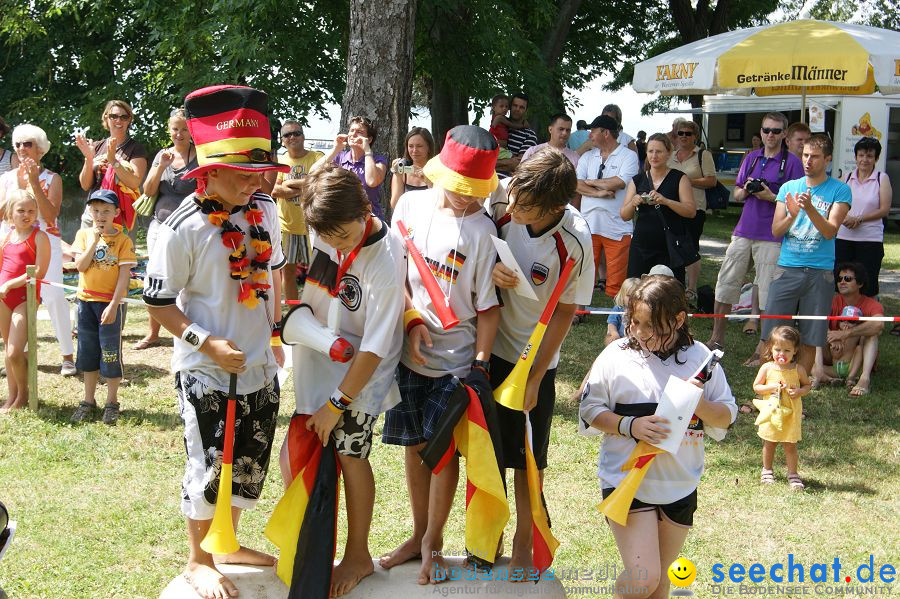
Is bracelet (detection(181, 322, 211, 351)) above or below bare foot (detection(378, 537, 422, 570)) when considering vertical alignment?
above

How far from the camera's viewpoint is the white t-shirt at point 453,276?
11.6ft

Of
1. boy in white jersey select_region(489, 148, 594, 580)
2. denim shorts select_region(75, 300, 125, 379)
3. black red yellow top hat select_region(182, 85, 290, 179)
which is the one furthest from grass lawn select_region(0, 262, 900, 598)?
black red yellow top hat select_region(182, 85, 290, 179)

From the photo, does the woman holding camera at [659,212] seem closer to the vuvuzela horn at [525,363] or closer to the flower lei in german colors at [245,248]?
the vuvuzela horn at [525,363]

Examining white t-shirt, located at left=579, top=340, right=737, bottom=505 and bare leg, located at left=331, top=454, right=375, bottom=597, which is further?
bare leg, located at left=331, top=454, right=375, bottom=597

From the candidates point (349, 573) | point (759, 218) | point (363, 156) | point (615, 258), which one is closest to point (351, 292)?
point (349, 573)

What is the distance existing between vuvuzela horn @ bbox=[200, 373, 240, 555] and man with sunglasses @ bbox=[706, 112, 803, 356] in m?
5.41

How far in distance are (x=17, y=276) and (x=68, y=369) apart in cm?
114

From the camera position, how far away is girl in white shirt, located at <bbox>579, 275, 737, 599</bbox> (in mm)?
3328

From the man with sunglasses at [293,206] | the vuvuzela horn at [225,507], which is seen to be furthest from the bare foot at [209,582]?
the man with sunglasses at [293,206]

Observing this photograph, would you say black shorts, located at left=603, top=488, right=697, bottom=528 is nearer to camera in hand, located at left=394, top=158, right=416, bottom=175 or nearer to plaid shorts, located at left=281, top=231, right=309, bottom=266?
camera in hand, located at left=394, top=158, right=416, bottom=175

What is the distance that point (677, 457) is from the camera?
3.38m

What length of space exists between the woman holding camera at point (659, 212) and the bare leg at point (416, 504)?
4.42 meters

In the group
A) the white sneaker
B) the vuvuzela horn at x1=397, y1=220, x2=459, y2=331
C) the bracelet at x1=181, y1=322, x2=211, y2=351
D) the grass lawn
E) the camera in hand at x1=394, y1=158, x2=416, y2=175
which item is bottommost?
the grass lawn

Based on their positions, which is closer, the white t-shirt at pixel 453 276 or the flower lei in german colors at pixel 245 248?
the flower lei in german colors at pixel 245 248
